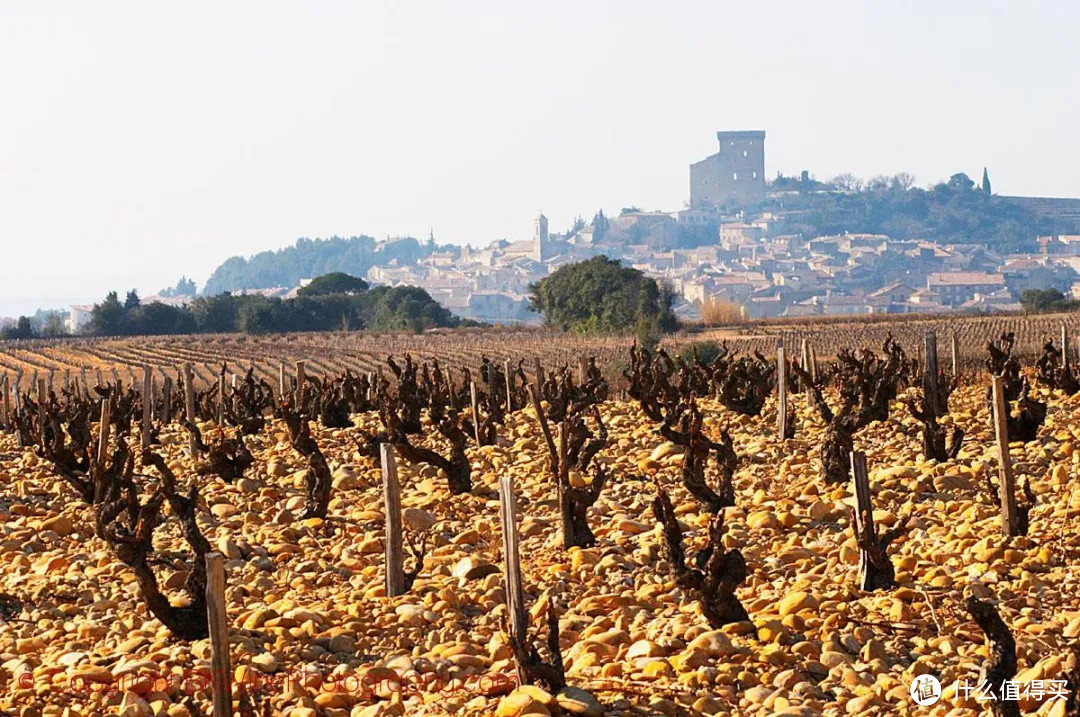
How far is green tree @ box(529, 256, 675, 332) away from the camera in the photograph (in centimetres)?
7281

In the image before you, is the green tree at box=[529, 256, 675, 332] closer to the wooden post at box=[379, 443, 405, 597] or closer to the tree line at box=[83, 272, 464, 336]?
the tree line at box=[83, 272, 464, 336]

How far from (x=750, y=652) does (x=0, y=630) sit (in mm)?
Answer: 4886

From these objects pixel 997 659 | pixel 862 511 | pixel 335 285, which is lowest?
pixel 997 659

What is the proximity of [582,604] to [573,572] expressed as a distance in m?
0.96

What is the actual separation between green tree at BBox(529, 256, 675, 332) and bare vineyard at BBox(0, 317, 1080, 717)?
5348 centimetres

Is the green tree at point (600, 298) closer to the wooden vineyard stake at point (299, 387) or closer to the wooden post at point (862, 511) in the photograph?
the wooden vineyard stake at point (299, 387)

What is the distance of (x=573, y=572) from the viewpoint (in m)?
10.6

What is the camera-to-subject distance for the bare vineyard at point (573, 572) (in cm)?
786

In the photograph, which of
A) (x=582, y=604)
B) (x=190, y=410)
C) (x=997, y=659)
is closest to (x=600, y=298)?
(x=190, y=410)

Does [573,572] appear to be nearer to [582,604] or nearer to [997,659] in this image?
[582,604]

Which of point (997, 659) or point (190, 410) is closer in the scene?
point (997, 659)

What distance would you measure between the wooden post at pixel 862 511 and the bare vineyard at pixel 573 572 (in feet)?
0.08


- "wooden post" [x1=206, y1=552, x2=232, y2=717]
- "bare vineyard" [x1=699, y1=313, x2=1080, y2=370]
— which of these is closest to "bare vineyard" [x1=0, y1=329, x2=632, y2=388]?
"bare vineyard" [x1=699, y1=313, x2=1080, y2=370]

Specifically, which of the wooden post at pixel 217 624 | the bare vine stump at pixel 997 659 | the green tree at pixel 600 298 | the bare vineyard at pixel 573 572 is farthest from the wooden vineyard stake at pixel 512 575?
the green tree at pixel 600 298
